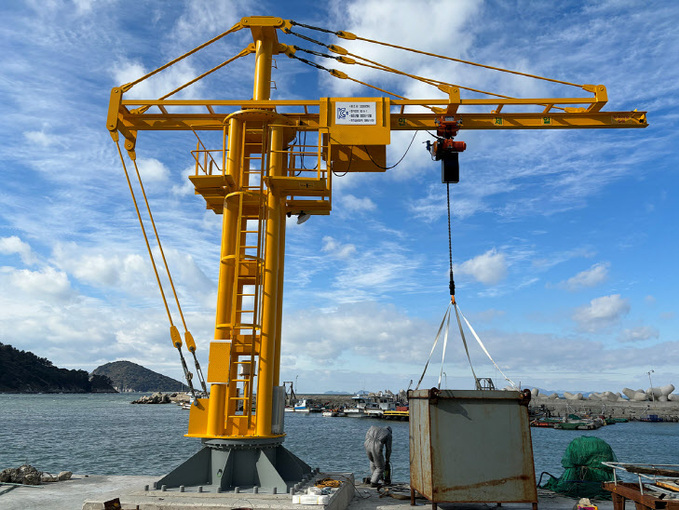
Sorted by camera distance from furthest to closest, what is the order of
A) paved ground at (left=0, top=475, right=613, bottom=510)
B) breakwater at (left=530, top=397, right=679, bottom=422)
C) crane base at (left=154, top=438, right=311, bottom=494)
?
breakwater at (left=530, top=397, right=679, bottom=422) → crane base at (left=154, top=438, right=311, bottom=494) → paved ground at (left=0, top=475, right=613, bottom=510)

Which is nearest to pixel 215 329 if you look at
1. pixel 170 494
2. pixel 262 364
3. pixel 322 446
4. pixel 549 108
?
pixel 262 364

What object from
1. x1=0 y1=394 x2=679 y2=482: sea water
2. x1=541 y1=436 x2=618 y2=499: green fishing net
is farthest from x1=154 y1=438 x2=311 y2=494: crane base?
x1=0 y1=394 x2=679 y2=482: sea water

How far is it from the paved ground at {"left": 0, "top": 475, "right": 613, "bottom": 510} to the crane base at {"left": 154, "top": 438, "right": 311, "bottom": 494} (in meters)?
0.59

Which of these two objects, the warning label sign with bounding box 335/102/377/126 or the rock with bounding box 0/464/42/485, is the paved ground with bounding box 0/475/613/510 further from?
the warning label sign with bounding box 335/102/377/126

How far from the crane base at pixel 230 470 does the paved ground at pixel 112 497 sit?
0.59m

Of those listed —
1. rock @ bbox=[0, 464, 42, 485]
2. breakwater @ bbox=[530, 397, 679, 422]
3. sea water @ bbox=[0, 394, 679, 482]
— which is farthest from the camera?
breakwater @ bbox=[530, 397, 679, 422]

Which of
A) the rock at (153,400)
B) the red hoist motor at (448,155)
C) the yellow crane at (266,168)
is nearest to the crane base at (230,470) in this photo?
the yellow crane at (266,168)

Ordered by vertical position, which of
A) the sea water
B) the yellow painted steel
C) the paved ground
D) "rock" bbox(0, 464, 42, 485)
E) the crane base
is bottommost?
the sea water

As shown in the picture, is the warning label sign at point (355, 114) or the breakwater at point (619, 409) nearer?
the warning label sign at point (355, 114)

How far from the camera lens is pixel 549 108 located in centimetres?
1321

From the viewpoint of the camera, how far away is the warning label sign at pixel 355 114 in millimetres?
12625

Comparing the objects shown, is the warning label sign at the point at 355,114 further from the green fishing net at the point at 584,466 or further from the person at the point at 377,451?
the green fishing net at the point at 584,466

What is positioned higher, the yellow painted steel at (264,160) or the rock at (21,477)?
the yellow painted steel at (264,160)

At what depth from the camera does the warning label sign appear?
12.6 meters
